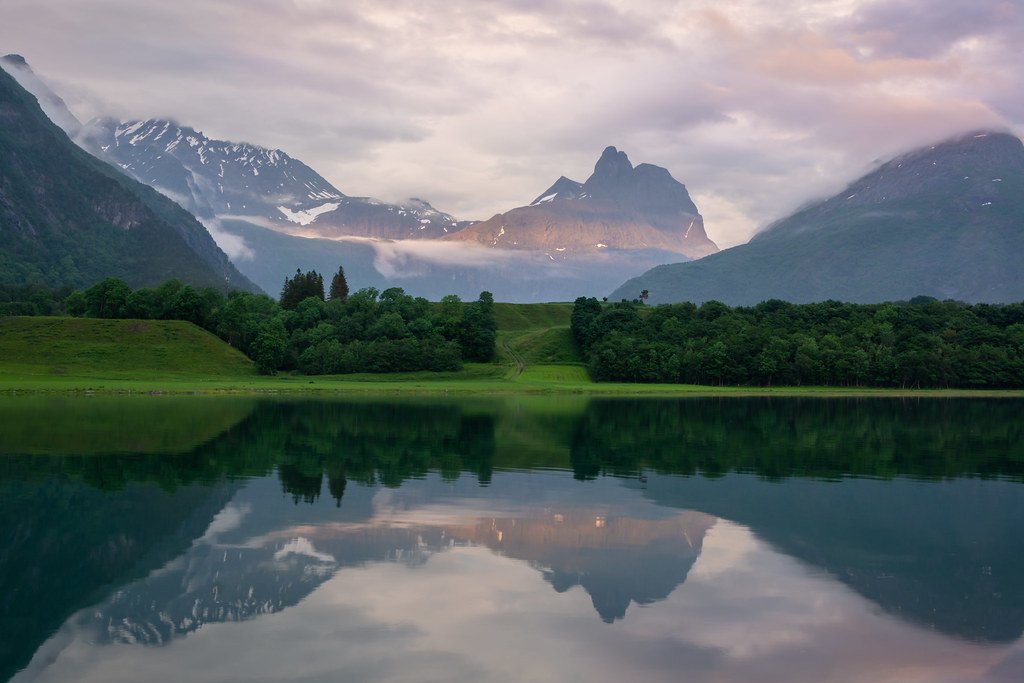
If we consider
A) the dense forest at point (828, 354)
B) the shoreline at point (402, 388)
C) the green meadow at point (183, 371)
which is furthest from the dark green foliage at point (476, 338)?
the dense forest at point (828, 354)

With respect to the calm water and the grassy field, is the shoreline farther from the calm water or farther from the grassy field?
the calm water

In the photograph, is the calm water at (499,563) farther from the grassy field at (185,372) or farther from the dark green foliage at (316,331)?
the dark green foliage at (316,331)

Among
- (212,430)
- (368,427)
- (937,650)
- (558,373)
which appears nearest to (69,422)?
(212,430)

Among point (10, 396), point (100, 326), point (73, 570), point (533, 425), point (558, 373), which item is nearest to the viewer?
point (73, 570)

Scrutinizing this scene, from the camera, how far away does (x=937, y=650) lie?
969 inches

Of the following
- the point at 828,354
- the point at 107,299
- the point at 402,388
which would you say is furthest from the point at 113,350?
the point at 828,354

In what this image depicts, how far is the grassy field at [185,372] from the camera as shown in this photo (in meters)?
143

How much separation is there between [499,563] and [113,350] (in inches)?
5741

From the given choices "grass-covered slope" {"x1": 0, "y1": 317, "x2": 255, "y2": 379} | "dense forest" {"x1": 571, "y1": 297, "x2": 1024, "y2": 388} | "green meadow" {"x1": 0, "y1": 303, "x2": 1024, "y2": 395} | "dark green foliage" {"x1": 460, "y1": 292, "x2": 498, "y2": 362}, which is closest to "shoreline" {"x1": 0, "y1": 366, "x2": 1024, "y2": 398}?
"green meadow" {"x1": 0, "y1": 303, "x2": 1024, "y2": 395}

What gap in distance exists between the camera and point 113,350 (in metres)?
161

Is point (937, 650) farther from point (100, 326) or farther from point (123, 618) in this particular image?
point (100, 326)

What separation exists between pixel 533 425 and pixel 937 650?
215 feet

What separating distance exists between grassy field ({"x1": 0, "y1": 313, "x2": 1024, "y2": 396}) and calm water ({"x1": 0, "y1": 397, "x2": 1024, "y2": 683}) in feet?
256

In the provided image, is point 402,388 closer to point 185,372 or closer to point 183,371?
point 185,372
